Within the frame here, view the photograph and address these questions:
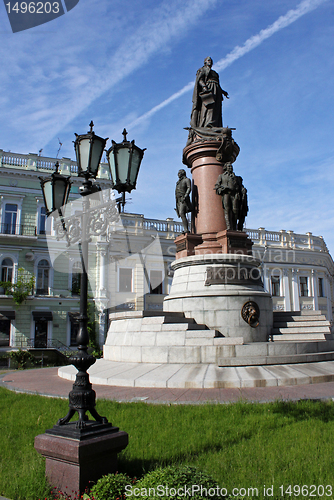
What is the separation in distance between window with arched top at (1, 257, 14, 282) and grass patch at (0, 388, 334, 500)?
26438mm

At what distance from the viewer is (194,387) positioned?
27.6ft

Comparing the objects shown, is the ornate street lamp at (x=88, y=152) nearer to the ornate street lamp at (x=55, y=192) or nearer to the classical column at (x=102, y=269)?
the ornate street lamp at (x=55, y=192)

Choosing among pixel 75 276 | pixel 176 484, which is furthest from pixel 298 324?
pixel 75 276

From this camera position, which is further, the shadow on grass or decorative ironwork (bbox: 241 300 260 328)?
decorative ironwork (bbox: 241 300 260 328)

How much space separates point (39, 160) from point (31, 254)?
7.91 metres

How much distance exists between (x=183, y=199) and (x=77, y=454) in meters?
11.3

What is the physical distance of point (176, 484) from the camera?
300cm

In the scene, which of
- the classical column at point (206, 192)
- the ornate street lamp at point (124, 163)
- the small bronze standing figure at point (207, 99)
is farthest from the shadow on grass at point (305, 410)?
the small bronze standing figure at point (207, 99)

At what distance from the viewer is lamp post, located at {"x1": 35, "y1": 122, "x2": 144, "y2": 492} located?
11.9 feet

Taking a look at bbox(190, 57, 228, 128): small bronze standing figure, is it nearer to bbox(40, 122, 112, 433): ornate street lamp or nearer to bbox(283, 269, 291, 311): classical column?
bbox(40, 122, 112, 433): ornate street lamp

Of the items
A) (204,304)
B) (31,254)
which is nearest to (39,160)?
(31,254)

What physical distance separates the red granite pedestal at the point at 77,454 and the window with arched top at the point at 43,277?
30243 mm

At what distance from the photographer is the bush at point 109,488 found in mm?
3232

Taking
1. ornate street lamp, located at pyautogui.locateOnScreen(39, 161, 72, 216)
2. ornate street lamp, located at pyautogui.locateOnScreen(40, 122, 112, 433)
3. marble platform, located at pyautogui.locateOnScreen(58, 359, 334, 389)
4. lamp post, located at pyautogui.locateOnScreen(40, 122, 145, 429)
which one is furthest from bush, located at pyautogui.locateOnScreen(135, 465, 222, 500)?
marble platform, located at pyautogui.locateOnScreen(58, 359, 334, 389)
